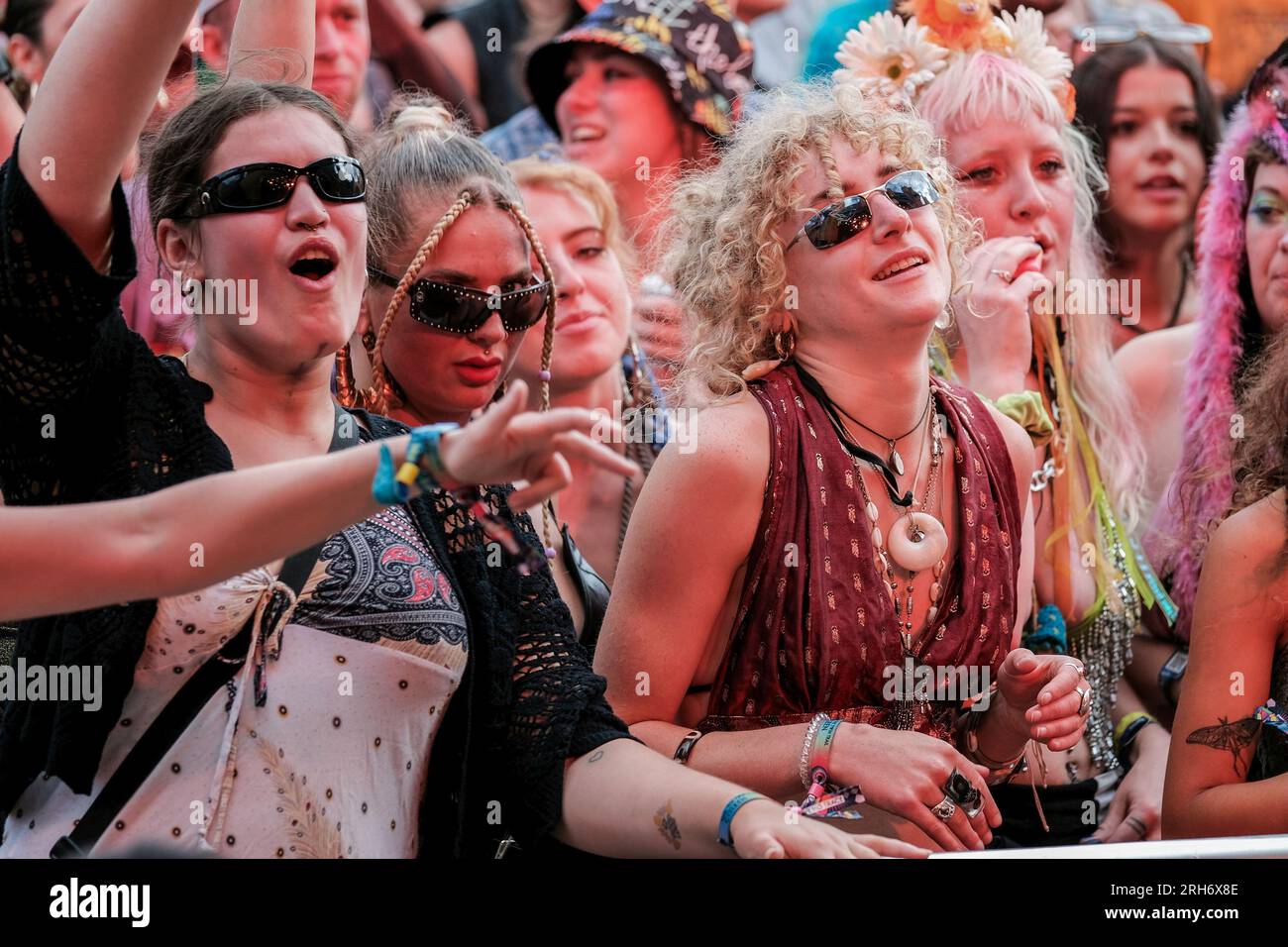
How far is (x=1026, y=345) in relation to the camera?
310 centimetres

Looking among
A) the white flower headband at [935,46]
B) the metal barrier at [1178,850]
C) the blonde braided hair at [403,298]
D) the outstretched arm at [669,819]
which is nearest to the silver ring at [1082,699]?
the metal barrier at [1178,850]

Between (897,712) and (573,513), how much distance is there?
3.63 feet

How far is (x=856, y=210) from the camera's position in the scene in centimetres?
246

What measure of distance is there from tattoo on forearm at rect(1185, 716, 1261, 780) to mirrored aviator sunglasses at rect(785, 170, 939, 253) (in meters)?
0.97

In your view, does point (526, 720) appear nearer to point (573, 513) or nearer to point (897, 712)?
point (897, 712)

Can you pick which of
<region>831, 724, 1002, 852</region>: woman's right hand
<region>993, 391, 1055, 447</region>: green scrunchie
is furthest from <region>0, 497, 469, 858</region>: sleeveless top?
<region>993, 391, 1055, 447</region>: green scrunchie

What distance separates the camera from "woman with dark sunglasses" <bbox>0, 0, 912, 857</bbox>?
1.72m

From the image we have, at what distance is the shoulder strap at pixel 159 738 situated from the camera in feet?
5.78

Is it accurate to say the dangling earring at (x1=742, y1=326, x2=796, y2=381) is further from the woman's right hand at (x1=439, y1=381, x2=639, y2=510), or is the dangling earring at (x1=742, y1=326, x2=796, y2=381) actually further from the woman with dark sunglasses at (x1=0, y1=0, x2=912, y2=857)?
the woman's right hand at (x1=439, y1=381, x2=639, y2=510)

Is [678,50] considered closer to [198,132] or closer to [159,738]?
[198,132]

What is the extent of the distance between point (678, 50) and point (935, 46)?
0.84 meters

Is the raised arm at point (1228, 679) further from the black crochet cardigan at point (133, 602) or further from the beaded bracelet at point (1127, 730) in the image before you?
the black crochet cardigan at point (133, 602)

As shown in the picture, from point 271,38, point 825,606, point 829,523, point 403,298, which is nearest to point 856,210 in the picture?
point 829,523

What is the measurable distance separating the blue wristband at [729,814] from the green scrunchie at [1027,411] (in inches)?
50.6
